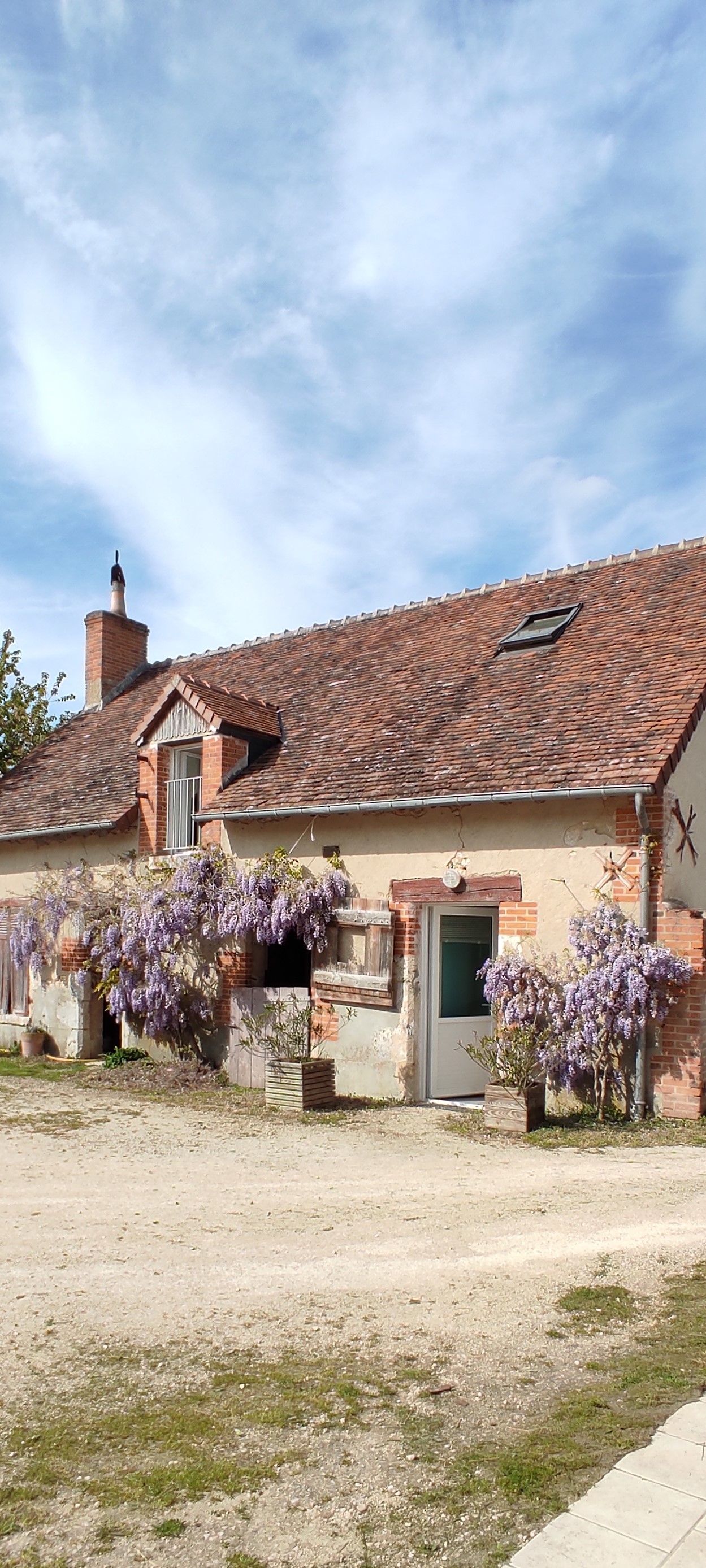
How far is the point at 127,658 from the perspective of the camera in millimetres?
19641

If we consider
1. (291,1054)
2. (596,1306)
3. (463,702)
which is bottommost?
(596,1306)

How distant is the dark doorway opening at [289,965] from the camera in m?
13.1

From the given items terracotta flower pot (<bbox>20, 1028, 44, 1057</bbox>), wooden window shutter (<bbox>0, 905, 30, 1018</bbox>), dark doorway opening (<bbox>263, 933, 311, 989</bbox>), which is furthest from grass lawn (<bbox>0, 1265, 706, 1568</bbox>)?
wooden window shutter (<bbox>0, 905, 30, 1018</bbox>)

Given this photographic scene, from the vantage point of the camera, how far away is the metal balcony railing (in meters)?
13.6

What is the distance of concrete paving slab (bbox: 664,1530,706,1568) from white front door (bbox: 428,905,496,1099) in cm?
777

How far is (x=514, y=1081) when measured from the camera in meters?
8.88

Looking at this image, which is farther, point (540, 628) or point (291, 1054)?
point (540, 628)

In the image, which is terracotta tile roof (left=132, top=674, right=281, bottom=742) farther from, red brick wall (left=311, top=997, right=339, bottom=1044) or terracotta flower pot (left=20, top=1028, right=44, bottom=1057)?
terracotta flower pot (left=20, top=1028, right=44, bottom=1057)

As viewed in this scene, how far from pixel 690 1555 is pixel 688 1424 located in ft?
2.44

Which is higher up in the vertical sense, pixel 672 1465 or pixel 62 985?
pixel 62 985

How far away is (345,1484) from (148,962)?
963 centimetres

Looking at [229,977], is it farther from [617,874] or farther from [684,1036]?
[684,1036]

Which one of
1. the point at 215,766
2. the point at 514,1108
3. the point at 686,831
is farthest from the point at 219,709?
the point at 514,1108

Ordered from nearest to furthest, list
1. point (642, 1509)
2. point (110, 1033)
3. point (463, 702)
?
point (642, 1509) < point (463, 702) < point (110, 1033)
